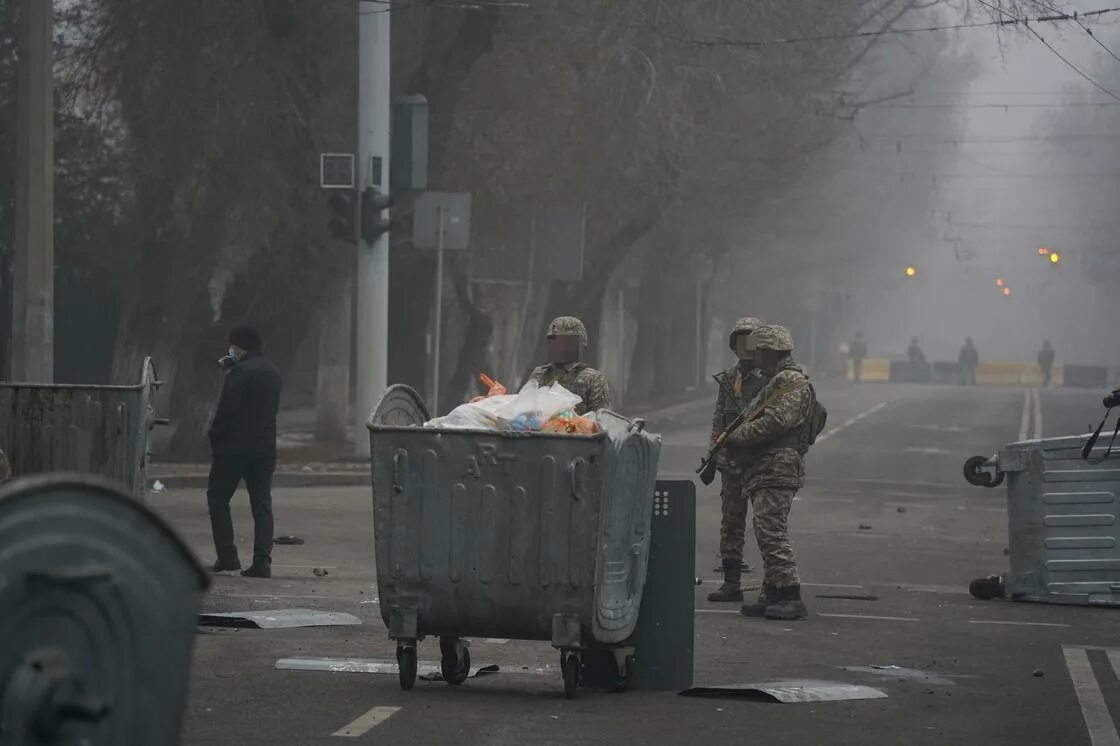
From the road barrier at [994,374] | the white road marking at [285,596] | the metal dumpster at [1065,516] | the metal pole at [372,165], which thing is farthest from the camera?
the road barrier at [994,374]

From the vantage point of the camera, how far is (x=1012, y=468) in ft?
42.0

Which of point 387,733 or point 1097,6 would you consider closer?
point 387,733

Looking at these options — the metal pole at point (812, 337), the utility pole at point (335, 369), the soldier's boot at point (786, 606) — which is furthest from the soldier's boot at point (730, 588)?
the metal pole at point (812, 337)

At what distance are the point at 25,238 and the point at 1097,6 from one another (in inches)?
469

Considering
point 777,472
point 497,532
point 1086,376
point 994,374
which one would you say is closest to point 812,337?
point 994,374

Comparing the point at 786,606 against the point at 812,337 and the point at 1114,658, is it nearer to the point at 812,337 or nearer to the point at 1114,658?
the point at 1114,658

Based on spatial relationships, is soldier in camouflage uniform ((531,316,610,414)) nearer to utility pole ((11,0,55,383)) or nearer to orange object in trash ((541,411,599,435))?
orange object in trash ((541,411,599,435))

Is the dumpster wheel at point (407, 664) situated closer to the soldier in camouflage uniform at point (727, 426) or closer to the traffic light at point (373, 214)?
the soldier in camouflage uniform at point (727, 426)

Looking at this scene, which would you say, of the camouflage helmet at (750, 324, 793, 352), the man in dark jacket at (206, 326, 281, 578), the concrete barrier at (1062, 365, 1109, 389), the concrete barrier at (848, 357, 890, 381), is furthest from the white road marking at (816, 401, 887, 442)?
the concrete barrier at (848, 357, 890, 381)

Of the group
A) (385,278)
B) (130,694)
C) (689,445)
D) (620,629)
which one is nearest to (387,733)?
(620,629)

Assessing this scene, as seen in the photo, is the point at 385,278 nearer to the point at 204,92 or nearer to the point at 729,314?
the point at 204,92

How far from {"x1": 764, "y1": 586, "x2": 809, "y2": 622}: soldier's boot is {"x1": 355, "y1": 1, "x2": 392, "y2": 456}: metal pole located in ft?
38.0

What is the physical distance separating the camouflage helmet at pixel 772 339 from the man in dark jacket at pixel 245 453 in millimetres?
3245

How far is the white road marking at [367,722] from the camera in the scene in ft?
24.7
